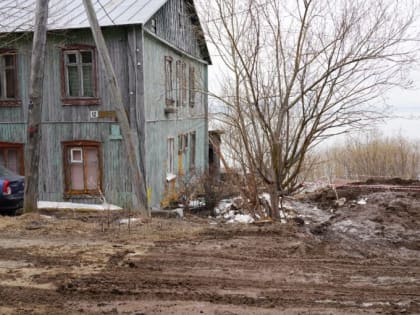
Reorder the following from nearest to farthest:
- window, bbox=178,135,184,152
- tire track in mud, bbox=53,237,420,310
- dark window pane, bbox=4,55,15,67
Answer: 1. tire track in mud, bbox=53,237,420,310
2. dark window pane, bbox=4,55,15,67
3. window, bbox=178,135,184,152

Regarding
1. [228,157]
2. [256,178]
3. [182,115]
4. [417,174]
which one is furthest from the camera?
[417,174]

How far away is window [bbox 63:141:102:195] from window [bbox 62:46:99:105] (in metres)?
1.44

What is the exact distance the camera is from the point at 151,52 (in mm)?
14273

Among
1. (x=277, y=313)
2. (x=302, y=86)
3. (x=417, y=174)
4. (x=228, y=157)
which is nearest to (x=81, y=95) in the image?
(x=228, y=157)

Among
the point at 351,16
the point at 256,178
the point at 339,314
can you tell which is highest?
the point at 351,16

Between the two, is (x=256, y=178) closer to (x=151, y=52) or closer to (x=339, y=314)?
(x=151, y=52)

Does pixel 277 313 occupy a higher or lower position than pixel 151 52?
lower

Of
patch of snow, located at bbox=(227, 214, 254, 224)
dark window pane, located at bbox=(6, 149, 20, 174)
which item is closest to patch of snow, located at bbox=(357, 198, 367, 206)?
patch of snow, located at bbox=(227, 214, 254, 224)

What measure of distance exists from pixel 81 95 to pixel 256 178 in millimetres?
6453

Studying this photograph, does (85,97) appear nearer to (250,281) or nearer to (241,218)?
(241,218)

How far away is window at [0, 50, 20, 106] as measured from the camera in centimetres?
1411

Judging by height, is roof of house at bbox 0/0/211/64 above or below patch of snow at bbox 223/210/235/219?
above

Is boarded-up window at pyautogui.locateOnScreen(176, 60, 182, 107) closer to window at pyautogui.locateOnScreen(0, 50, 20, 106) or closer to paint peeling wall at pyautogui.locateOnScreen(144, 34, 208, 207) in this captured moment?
paint peeling wall at pyautogui.locateOnScreen(144, 34, 208, 207)

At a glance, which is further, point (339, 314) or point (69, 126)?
point (69, 126)
